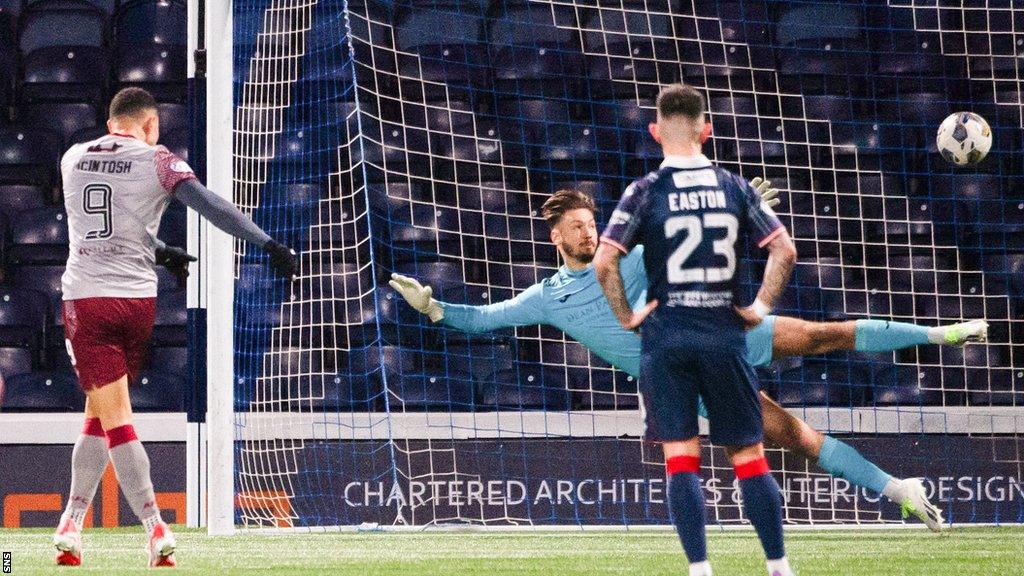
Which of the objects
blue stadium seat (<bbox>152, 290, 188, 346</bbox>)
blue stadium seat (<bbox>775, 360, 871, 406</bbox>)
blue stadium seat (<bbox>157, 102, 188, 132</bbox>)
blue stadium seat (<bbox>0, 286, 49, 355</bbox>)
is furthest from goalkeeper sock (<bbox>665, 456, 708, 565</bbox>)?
blue stadium seat (<bbox>157, 102, 188, 132</bbox>)

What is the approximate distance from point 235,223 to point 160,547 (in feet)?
4.18

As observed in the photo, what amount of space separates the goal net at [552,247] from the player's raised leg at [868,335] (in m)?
2.45

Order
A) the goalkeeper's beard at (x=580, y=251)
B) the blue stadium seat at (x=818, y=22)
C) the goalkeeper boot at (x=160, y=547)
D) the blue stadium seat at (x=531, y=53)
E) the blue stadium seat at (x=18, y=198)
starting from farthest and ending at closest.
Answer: the blue stadium seat at (x=818, y=22)
the blue stadium seat at (x=531, y=53)
the blue stadium seat at (x=18, y=198)
the goalkeeper's beard at (x=580, y=251)
the goalkeeper boot at (x=160, y=547)

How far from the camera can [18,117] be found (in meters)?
12.9

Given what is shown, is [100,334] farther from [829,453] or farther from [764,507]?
[829,453]

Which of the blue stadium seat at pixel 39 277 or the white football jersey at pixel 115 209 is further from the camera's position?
the blue stadium seat at pixel 39 277

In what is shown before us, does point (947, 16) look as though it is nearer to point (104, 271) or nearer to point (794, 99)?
point (794, 99)

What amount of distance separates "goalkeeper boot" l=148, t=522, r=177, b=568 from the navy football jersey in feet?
7.06

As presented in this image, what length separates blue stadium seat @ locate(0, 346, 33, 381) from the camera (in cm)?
1115

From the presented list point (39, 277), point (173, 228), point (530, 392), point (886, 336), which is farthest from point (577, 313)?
point (39, 277)

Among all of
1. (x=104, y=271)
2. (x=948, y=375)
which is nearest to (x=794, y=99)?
(x=948, y=375)

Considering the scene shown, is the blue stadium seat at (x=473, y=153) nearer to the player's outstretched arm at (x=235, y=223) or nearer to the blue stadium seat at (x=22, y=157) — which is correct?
the blue stadium seat at (x=22, y=157)

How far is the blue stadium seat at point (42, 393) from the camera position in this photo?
34.9ft

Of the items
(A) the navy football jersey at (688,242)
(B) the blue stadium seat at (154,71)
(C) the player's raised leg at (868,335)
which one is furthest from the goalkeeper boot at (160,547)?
(B) the blue stadium seat at (154,71)
